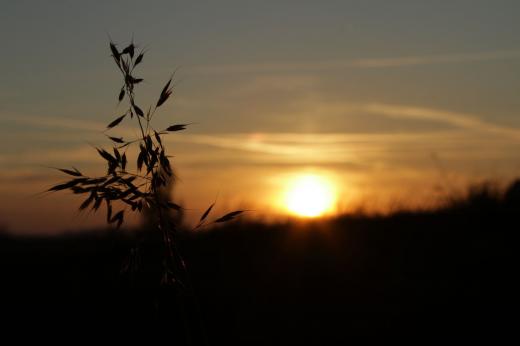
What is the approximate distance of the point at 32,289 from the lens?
350 inches

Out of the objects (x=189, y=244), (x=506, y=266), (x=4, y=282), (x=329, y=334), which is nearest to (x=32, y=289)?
(x=4, y=282)

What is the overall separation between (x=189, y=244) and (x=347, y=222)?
225 centimetres

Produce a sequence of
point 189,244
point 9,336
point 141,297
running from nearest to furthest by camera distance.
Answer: point 9,336
point 141,297
point 189,244

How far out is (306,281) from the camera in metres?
8.45

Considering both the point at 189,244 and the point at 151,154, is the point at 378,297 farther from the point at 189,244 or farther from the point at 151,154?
the point at 151,154

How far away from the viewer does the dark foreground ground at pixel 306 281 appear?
7.28 metres

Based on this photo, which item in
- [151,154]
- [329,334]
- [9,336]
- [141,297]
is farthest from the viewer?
[141,297]

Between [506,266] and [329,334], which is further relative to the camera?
[506,266]

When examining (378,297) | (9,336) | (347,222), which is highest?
(347,222)

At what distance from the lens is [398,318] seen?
725 cm

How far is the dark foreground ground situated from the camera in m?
7.28

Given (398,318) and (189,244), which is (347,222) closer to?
(189,244)

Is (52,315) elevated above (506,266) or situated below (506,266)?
below

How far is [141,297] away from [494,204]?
5.58 m
